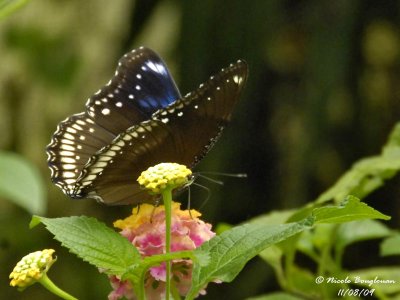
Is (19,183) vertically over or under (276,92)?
under

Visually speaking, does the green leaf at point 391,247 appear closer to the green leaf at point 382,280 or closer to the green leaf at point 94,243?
the green leaf at point 382,280

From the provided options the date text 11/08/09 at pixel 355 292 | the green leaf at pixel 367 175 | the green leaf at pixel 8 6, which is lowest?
the date text 11/08/09 at pixel 355 292

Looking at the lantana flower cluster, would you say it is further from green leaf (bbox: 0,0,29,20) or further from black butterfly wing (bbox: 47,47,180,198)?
green leaf (bbox: 0,0,29,20)

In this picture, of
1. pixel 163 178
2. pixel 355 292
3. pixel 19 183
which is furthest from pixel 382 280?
pixel 19 183

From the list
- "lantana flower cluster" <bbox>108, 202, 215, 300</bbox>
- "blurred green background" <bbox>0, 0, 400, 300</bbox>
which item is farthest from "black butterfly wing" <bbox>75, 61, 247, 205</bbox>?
"blurred green background" <bbox>0, 0, 400, 300</bbox>

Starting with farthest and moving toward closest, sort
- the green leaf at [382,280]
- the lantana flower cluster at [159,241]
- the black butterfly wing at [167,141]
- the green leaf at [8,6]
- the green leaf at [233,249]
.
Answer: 1. the green leaf at [8,6]
2. the green leaf at [382,280]
3. the black butterfly wing at [167,141]
4. the lantana flower cluster at [159,241]
5. the green leaf at [233,249]

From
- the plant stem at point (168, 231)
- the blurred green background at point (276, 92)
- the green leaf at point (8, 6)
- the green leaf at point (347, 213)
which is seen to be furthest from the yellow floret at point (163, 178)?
the blurred green background at point (276, 92)

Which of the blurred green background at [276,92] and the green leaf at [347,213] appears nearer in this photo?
the green leaf at [347,213]

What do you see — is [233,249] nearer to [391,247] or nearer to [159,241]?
[159,241]

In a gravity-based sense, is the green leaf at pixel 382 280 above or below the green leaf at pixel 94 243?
below
